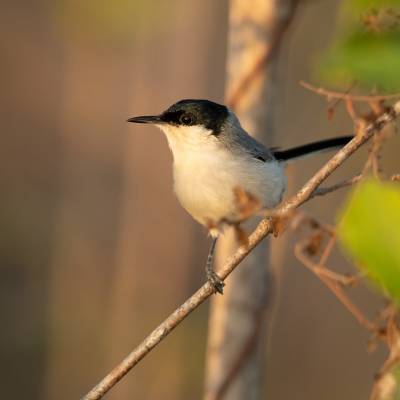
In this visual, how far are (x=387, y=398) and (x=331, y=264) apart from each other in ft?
12.9

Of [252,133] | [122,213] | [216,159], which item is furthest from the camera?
[122,213]

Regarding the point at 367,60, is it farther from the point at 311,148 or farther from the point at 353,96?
the point at 311,148

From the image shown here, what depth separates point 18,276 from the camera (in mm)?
5789

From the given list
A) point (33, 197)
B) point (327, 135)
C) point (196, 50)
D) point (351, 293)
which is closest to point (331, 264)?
point (351, 293)

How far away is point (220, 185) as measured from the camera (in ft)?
7.54

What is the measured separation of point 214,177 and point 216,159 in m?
0.10

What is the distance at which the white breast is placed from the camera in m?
2.26

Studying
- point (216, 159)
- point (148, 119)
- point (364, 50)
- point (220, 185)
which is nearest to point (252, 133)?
point (220, 185)

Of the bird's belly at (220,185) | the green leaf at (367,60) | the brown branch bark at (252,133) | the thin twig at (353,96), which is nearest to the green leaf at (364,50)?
the green leaf at (367,60)

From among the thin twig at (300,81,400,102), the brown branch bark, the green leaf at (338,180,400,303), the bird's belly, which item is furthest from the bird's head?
the green leaf at (338,180,400,303)

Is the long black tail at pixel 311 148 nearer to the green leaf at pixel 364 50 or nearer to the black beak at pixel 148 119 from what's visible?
the black beak at pixel 148 119

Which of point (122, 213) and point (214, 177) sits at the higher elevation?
point (214, 177)

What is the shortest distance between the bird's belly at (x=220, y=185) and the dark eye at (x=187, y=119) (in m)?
0.23

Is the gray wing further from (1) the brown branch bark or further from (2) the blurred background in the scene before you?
(1) the brown branch bark
